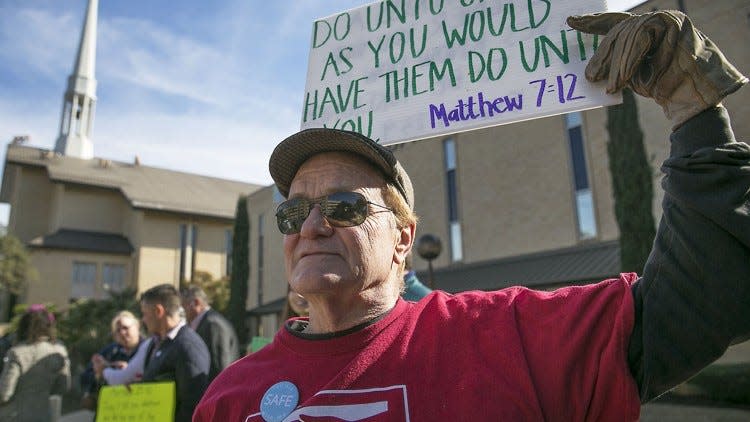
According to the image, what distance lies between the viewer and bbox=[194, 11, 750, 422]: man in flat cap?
1197 millimetres

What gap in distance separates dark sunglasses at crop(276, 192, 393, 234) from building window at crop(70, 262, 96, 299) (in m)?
36.1

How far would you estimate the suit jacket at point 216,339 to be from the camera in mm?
4699

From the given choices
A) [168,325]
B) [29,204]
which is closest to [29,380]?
[168,325]

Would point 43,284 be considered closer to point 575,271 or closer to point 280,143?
point 575,271

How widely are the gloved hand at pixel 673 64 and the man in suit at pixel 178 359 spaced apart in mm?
3367

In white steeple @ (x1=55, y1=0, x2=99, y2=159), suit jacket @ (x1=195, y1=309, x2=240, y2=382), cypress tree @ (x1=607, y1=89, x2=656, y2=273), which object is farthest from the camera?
white steeple @ (x1=55, y1=0, x2=99, y2=159)

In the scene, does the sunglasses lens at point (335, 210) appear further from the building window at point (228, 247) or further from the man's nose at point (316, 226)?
the building window at point (228, 247)

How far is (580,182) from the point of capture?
48.5 ft

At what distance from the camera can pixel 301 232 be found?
1816 millimetres

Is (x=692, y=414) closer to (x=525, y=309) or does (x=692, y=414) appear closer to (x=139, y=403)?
(x=139, y=403)

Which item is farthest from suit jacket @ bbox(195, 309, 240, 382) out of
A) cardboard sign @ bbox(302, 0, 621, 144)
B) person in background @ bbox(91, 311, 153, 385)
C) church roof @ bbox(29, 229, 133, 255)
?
church roof @ bbox(29, 229, 133, 255)

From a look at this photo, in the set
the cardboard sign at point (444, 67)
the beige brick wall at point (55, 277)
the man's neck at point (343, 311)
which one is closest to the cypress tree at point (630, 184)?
the cardboard sign at point (444, 67)

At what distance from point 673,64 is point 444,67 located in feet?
3.58

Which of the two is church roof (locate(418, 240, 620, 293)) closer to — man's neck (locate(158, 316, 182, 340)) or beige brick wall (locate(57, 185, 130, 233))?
man's neck (locate(158, 316, 182, 340))
